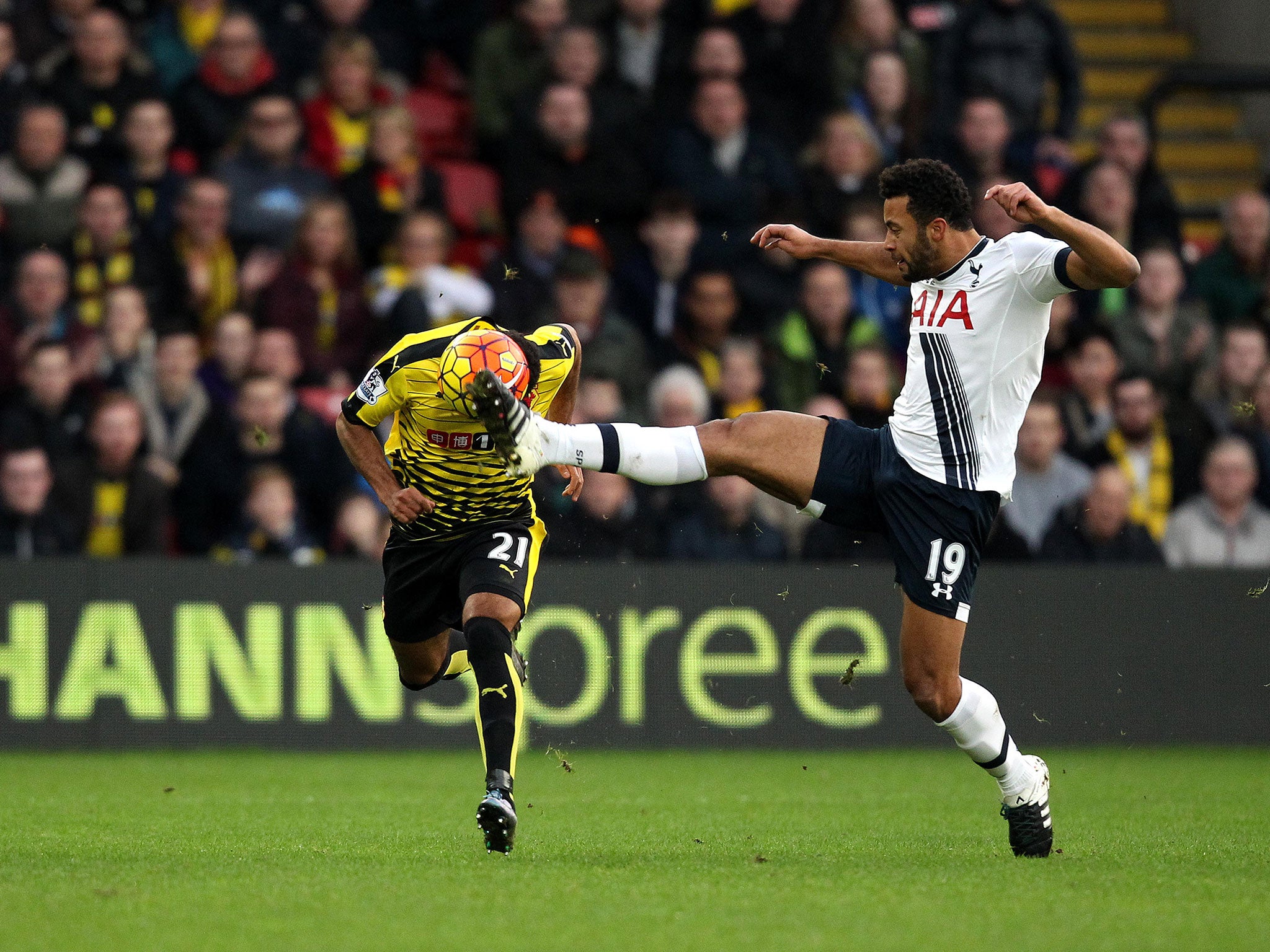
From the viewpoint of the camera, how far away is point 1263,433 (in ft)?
45.0

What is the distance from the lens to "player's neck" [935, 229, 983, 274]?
727 centimetres

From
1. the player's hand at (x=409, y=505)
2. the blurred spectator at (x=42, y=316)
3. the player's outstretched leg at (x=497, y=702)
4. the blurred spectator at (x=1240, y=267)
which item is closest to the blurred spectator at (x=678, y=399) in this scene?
the blurred spectator at (x=42, y=316)

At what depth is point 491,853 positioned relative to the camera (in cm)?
721

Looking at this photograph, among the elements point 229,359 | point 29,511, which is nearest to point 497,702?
point 29,511

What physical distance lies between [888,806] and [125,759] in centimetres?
489

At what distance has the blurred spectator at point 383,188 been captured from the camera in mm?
13695

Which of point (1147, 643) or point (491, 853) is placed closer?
point (491, 853)

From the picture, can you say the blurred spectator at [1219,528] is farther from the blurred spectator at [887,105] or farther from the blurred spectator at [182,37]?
the blurred spectator at [182,37]

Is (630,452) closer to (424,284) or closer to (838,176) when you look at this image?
(424,284)

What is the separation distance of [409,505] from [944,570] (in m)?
2.17

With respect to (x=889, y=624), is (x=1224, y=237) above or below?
above

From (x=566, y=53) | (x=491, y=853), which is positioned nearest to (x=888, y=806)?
(x=491, y=853)

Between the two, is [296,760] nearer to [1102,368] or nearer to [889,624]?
[889,624]

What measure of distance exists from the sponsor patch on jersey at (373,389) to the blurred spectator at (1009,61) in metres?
8.34
